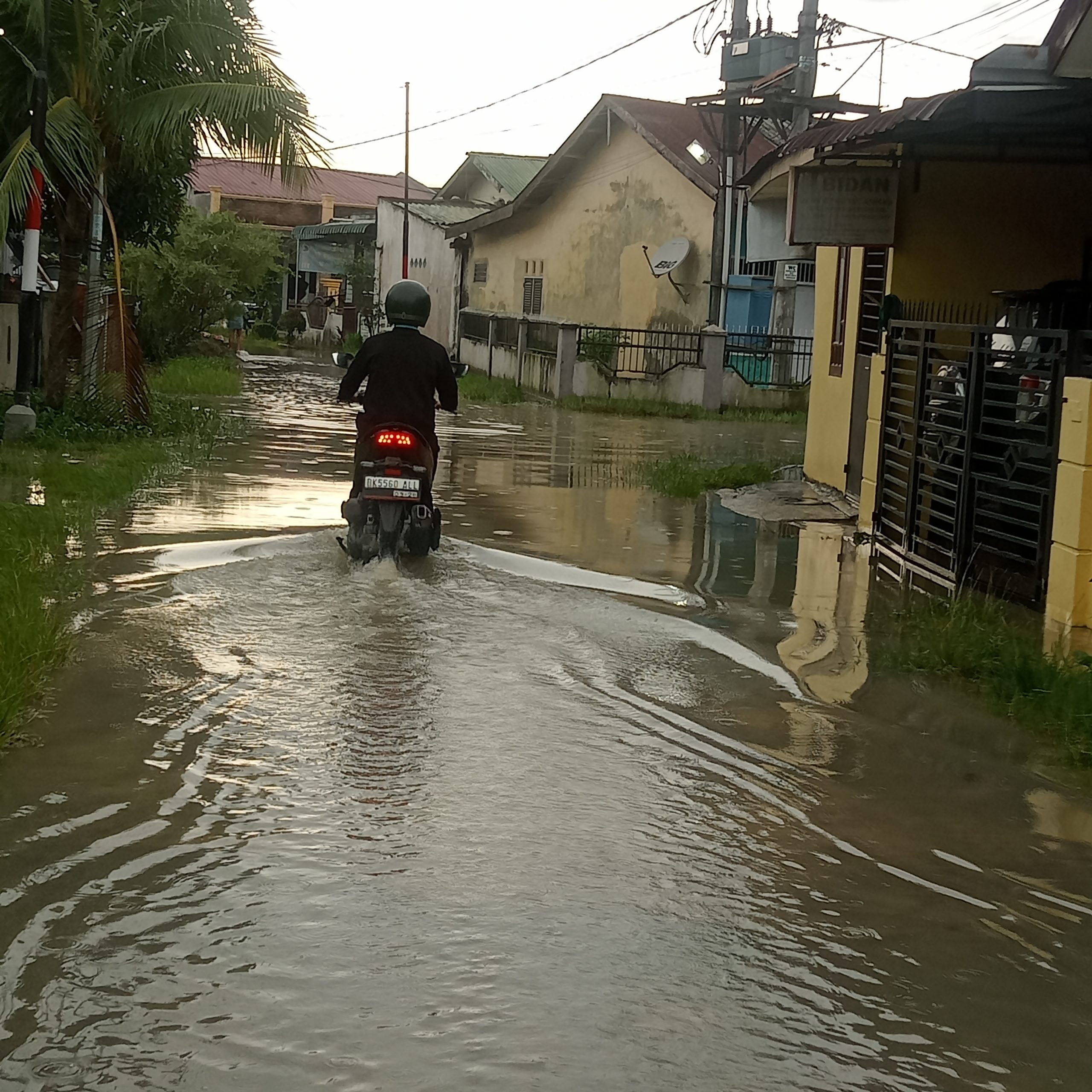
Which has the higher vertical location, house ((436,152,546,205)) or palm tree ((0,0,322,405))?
house ((436,152,546,205))

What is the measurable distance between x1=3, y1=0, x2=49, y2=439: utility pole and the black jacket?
6871mm

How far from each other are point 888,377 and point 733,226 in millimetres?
18797

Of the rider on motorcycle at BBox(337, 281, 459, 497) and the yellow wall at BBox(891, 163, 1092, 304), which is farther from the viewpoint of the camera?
the yellow wall at BBox(891, 163, 1092, 304)

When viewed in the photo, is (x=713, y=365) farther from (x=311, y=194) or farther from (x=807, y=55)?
(x=311, y=194)

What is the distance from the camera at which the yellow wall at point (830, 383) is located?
15.4 meters

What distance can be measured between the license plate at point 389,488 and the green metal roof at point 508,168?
1385 inches

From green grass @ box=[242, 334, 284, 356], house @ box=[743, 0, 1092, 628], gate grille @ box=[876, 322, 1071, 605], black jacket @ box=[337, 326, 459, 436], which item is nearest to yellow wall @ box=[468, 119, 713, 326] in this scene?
green grass @ box=[242, 334, 284, 356]

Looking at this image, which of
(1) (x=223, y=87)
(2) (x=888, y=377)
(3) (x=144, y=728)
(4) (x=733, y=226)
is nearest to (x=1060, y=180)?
(2) (x=888, y=377)

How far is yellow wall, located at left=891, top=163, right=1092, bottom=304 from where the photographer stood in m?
13.4

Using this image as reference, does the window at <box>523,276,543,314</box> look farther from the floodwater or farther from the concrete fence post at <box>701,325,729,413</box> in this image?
the floodwater

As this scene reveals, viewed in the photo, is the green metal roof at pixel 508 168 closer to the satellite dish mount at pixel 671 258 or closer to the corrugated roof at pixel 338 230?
the corrugated roof at pixel 338 230

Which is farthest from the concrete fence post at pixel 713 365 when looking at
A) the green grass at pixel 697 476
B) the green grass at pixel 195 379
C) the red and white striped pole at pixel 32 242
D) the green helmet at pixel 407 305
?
the green helmet at pixel 407 305

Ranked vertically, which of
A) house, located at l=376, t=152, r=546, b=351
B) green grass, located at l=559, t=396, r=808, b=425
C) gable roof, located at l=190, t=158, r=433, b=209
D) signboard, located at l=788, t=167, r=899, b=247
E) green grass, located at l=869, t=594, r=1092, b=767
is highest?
gable roof, located at l=190, t=158, r=433, b=209

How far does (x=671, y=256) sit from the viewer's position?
30.0 meters
